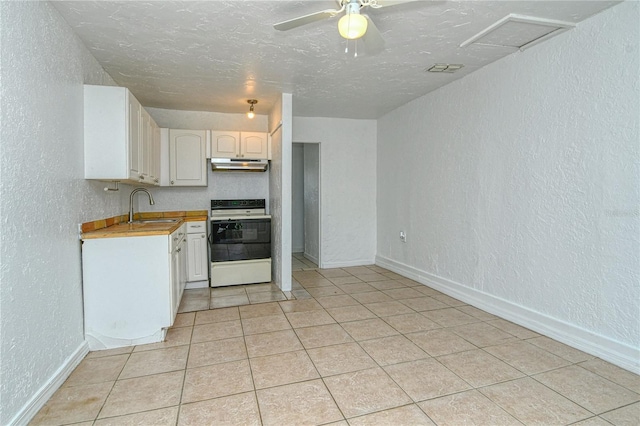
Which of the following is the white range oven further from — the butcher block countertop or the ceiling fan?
the ceiling fan

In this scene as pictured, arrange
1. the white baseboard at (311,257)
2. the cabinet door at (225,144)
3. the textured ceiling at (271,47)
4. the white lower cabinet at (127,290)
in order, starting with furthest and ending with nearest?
the white baseboard at (311,257) → the cabinet door at (225,144) → the white lower cabinet at (127,290) → the textured ceiling at (271,47)

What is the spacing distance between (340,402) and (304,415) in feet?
0.73

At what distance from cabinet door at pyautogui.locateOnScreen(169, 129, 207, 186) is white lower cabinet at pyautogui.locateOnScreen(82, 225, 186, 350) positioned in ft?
5.88

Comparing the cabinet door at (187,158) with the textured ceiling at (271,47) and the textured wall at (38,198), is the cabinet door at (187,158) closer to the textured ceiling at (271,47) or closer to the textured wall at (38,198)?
the textured ceiling at (271,47)

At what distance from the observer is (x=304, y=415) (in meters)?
1.70

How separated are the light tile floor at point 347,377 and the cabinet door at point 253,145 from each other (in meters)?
2.16

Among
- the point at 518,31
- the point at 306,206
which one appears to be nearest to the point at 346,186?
the point at 306,206

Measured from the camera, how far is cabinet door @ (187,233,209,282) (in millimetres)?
4016

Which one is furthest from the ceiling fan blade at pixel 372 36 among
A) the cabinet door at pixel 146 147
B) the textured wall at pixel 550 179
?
the cabinet door at pixel 146 147

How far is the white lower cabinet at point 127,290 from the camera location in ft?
7.93

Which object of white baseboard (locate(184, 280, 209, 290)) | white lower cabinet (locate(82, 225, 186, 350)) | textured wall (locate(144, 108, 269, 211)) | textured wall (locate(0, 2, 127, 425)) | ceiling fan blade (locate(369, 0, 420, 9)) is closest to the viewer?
textured wall (locate(0, 2, 127, 425))

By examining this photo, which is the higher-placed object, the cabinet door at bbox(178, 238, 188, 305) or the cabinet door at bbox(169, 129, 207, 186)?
the cabinet door at bbox(169, 129, 207, 186)

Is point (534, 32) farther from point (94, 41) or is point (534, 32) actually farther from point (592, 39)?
point (94, 41)

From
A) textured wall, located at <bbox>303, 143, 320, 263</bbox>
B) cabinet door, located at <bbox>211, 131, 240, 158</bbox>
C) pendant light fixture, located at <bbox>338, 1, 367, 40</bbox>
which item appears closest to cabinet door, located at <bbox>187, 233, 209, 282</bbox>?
cabinet door, located at <bbox>211, 131, 240, 158</bbox>
